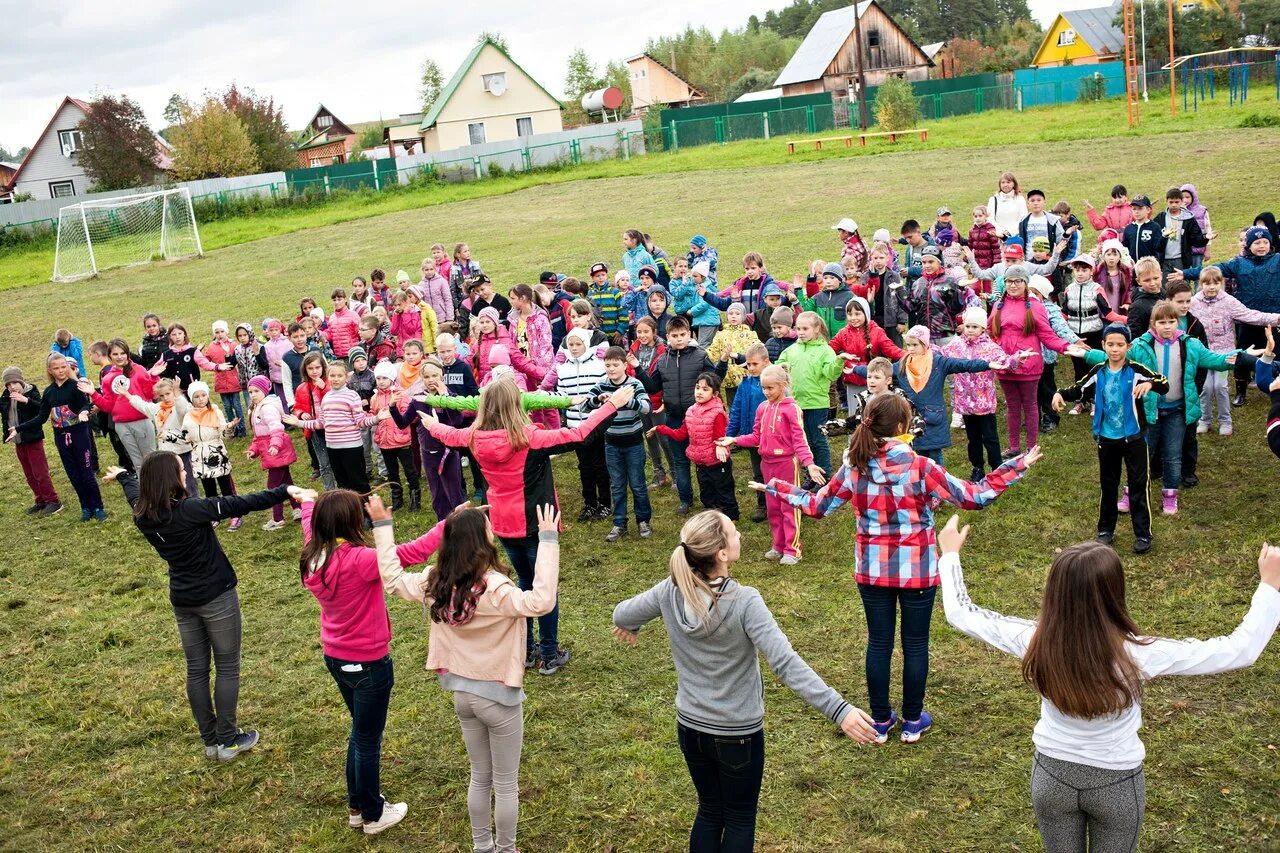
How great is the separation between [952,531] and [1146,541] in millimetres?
4946

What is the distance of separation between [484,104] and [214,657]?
57895mm

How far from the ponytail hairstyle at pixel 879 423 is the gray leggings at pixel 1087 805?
2.14 m

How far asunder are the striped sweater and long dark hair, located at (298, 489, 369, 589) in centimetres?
554

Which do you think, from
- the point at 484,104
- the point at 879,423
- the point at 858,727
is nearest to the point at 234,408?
the point at 879,423

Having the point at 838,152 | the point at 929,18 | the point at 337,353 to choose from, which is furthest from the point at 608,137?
the point at 929,18

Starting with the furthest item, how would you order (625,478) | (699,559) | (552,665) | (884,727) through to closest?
(625,478), (552,665), (884,727), (699,559)

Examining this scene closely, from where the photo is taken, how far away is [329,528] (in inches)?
221

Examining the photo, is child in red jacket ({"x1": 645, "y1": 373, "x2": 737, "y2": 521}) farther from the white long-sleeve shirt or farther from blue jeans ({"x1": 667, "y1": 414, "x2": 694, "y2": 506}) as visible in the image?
the white long-sleeve shirt

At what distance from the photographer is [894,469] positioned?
5816mm

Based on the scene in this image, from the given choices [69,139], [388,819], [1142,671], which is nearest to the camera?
[1142,671]

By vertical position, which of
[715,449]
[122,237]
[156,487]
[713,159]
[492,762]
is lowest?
[492,762]

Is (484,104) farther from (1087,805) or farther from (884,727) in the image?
(1087,805)

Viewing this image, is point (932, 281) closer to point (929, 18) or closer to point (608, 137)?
point (608, 137)

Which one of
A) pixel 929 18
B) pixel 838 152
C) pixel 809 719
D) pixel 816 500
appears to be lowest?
pixel 809 719
